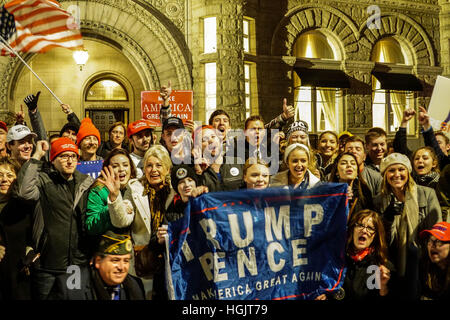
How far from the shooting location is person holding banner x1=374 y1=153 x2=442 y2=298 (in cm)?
442

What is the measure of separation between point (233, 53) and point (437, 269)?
34.1ft

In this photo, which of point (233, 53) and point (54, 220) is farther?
point (233, 53)

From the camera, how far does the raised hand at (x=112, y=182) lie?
159 inches

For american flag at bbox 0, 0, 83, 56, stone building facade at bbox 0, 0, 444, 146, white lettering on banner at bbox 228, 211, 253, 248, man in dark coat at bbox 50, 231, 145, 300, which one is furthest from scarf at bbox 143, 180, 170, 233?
stone building facade at bbox 0, 0, 444, 146

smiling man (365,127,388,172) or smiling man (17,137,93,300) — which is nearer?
smiling man (17,137,93,300)

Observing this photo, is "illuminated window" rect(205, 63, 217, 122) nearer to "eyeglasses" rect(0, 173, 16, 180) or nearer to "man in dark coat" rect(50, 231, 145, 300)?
"eyeglasses" rect(0, 173, 16, 180)

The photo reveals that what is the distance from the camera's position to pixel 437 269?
411 centimetres

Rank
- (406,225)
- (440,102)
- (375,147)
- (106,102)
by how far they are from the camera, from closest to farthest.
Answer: (406,225)
(375,147)
(440,102)
(106,102)

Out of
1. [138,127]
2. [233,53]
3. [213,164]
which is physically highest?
[233,53]

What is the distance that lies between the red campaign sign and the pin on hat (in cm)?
858

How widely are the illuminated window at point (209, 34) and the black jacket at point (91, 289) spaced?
10797 millimetres

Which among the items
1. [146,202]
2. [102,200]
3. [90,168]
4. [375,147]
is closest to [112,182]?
[102,200]

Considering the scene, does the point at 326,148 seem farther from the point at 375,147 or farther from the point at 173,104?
the point at 173,104

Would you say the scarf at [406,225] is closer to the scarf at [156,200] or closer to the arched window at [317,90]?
the scarf at [156,200]
